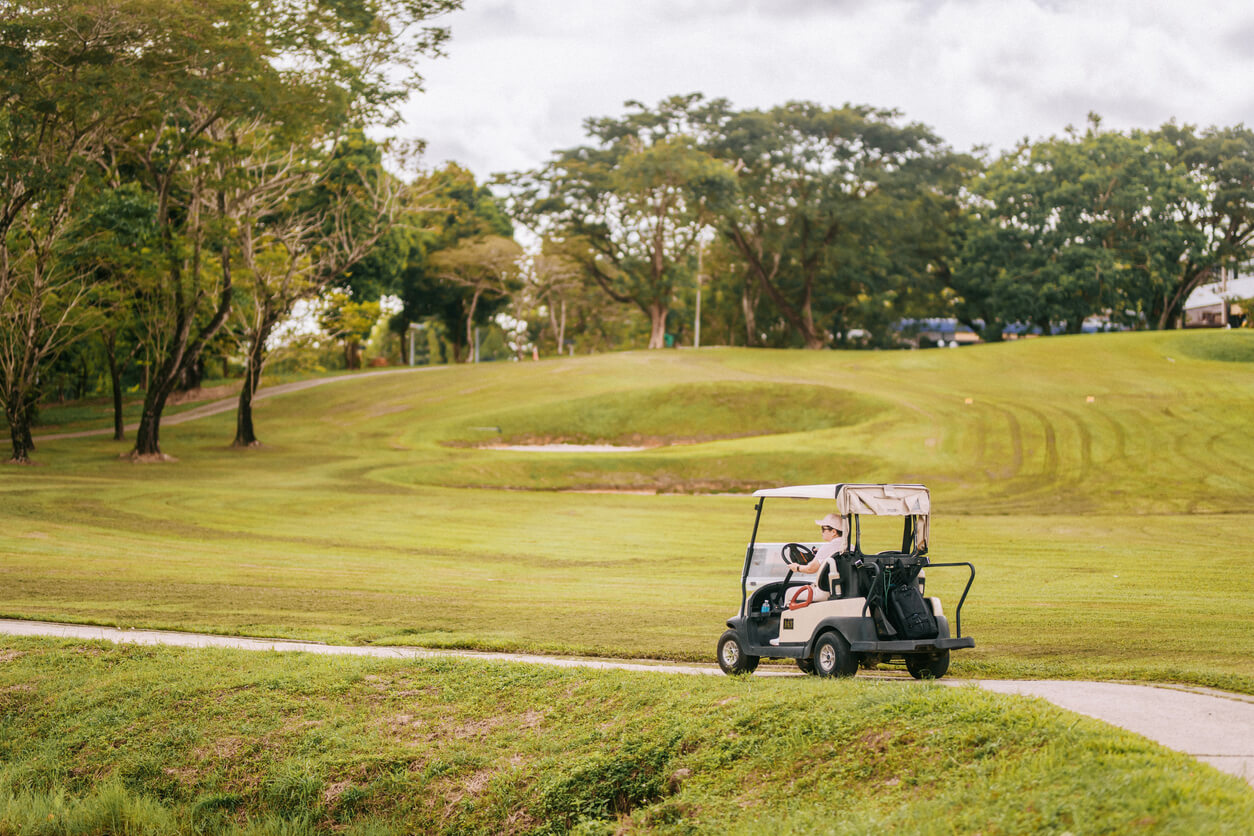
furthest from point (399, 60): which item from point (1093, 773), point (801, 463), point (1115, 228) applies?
point (1115, 228)

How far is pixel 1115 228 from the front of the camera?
231ft

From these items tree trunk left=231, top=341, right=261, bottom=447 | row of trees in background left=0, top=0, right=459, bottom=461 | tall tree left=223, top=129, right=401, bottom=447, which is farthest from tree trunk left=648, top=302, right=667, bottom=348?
tree trunk left=231, top=341, right=261, bottom=447

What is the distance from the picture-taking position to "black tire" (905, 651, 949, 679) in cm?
1036

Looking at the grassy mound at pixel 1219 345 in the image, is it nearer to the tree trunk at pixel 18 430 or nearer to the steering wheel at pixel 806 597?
the steering wheel at pixel 806 597

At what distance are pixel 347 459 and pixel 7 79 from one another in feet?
62.8

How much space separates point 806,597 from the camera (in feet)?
34.4

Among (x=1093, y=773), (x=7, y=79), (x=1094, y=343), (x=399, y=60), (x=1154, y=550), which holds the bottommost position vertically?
(x=1154, y=550)

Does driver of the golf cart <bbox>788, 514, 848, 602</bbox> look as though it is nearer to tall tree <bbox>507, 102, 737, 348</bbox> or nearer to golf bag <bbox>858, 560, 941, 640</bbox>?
golf bag <bbox>858, 560, 941, 640</bbox>

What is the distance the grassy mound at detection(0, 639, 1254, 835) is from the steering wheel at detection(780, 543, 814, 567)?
4.16ft

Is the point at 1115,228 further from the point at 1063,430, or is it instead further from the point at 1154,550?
the point at 1154,550

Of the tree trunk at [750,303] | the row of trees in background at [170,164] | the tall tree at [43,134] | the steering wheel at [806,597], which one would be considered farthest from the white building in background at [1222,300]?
the steering wheel at [806,597]

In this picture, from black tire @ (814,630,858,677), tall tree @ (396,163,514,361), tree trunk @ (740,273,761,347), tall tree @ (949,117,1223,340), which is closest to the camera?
black tire @ (814,630,858,677)

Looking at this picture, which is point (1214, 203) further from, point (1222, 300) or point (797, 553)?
point (797, 553)

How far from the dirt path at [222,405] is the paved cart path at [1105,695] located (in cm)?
4244
